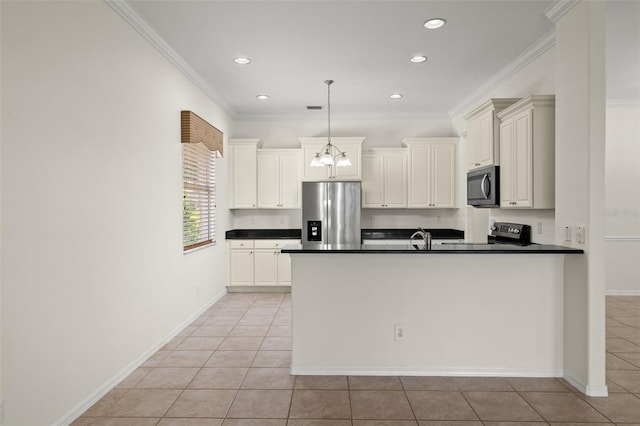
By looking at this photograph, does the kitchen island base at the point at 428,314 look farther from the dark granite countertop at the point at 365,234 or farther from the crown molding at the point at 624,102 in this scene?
the crown molding at the point at 624,102

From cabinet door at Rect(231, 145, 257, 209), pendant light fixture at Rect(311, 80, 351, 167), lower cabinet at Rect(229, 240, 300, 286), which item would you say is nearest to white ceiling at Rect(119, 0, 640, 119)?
pendant light fixture at Rect(311, 80, 351, 167)

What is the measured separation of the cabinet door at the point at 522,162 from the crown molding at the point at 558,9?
27.9 inches

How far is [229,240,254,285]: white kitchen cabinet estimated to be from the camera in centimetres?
602

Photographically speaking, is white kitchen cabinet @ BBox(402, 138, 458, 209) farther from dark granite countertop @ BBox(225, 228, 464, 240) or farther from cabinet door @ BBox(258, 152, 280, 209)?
cabinet door @ BBox(258, 152, 280, 209)

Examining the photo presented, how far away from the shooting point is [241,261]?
19.7ft

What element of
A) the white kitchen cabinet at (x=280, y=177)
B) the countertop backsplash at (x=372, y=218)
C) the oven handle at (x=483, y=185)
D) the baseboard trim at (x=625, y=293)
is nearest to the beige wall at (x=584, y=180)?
the oven handle at (x=483, y=185)

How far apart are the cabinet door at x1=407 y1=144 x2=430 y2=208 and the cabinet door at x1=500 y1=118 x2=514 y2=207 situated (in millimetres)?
2381

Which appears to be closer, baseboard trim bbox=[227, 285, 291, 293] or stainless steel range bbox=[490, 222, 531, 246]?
stainless steel range bbox=[490, 222, 531, 246]

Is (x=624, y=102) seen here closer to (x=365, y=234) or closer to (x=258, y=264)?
(x=365, y=234)

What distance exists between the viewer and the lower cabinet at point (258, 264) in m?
6.00

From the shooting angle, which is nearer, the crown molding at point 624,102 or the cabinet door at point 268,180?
the crown molding at point 624,102

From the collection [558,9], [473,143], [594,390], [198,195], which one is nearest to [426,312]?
[594,390]

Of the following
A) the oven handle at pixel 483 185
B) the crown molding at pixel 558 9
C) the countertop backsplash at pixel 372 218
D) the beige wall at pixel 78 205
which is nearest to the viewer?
the beige wall at pixel 78 205

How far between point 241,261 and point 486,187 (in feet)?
12.2
